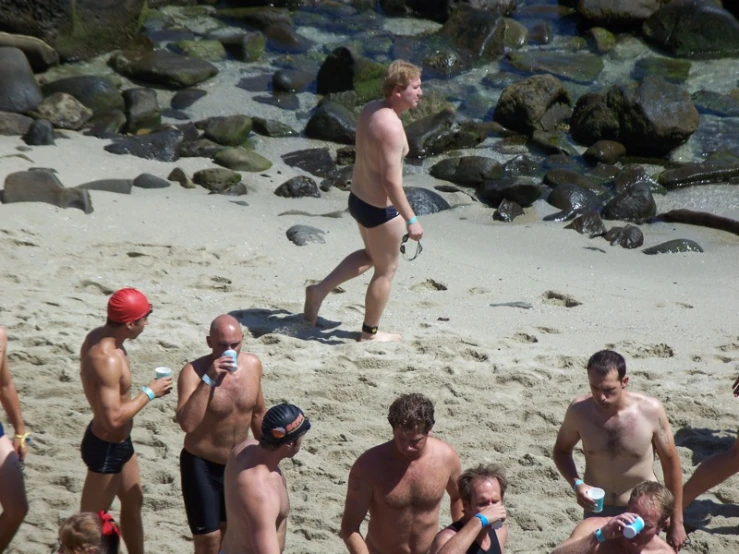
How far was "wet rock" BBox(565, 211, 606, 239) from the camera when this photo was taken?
11234 millimetres

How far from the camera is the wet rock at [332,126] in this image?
13984 mm

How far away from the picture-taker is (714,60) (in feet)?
57.8

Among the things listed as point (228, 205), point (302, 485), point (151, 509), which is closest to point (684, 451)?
point (302, 485)

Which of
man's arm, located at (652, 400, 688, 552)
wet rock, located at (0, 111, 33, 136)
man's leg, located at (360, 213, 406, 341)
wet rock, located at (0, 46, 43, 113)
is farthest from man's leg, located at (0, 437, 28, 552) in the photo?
wet rock, located at (0, 46, 43, 113)

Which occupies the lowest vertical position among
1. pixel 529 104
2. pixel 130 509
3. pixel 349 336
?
pixel 130 509

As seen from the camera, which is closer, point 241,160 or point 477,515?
point 477,515

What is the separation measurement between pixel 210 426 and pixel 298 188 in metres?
7.06

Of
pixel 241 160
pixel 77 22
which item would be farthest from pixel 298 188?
pixel 77 22

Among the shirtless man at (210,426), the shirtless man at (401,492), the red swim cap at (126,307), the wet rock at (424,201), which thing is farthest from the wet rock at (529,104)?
the shirtless man at (401,492)

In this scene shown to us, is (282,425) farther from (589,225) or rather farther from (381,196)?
(589,225)

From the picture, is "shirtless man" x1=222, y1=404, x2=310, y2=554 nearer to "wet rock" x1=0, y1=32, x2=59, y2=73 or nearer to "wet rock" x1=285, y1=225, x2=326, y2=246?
"wet rock" x1=285, y1=225, x2=326, y2=246

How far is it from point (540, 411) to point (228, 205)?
15.7 feet

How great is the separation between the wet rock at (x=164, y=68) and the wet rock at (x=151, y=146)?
257cm

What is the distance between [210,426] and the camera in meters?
4.96
